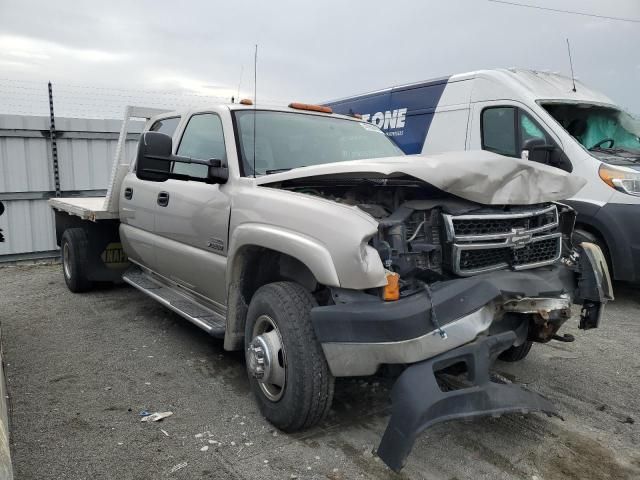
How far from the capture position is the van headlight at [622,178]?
547 cm

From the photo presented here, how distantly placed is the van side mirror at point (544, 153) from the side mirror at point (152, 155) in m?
3.88

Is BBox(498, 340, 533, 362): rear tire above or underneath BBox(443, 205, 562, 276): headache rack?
underneath

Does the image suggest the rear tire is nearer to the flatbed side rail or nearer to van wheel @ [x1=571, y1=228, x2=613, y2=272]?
van wheel @ [x1=571, y1=228, x2=613, y2=272]

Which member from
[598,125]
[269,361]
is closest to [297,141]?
[269,361]

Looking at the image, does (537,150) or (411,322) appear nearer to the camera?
(411,322)

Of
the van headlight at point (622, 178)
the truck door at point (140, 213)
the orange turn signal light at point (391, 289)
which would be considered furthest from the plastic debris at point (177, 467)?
the van headlight at point (622, 178)

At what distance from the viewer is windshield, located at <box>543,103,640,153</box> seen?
6.24 metres

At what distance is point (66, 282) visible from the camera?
6.55 m

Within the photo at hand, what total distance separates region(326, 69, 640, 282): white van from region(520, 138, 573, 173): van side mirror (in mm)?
11

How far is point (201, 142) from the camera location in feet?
13.8

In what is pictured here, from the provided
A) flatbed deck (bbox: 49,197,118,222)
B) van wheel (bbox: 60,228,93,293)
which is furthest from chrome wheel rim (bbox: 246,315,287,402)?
van wheel (bbox: 60,228,93,293)

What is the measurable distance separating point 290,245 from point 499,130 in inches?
184

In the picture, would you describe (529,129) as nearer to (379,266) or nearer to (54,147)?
(379,266)

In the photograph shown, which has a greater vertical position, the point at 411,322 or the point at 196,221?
the point at 196,221
